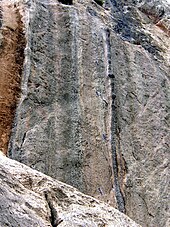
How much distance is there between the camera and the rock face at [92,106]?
1370 centimetres

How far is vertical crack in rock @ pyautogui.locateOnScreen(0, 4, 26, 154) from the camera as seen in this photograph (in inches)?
554

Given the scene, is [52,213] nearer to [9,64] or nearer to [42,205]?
[42,205]

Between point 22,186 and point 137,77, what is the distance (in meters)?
10.7

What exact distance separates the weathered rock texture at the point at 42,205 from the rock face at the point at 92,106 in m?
3.79

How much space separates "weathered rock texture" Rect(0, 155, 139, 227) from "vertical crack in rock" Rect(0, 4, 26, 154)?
4.27 m

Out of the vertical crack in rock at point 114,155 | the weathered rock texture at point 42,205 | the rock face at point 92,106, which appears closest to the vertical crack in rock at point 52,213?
the weathered rock texture at point 42,205

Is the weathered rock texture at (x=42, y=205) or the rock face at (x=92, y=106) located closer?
the weathered rock texture at (x=42, y=205)

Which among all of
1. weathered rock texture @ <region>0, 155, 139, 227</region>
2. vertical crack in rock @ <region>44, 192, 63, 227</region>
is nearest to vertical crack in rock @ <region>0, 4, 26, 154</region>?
weathered rock texture @ <region>0, 155, 139, 227</region>

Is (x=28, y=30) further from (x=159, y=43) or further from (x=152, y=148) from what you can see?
(x=159, y=43)

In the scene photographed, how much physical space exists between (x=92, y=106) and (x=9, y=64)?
3004 mm

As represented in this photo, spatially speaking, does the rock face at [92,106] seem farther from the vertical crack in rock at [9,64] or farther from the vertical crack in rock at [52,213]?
the vertical crack in rock at [52,213]

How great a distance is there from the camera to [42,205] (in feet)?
27.3

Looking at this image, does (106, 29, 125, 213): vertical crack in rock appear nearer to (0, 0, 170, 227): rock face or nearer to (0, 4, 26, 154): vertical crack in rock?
(0, 0, 170, 227): rock face

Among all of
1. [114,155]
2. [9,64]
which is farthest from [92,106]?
[9,64]
